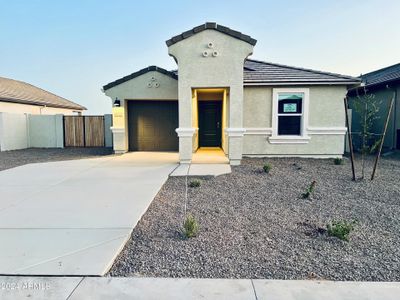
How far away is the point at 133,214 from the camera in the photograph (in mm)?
4953

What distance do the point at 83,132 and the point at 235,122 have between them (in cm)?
1243

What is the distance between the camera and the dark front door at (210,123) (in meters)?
14.8

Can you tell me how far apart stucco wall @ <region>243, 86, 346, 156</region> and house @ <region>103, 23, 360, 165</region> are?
0.14 ft

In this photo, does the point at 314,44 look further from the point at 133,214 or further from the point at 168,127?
the point at 133,214

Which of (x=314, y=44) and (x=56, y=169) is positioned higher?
(x=314, y=44)

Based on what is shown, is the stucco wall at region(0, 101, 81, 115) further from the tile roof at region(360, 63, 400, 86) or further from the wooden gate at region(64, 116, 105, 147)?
the tile roof at region(360, 63, 400, 86)

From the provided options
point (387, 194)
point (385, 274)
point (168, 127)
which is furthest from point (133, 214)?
point (168, 127)

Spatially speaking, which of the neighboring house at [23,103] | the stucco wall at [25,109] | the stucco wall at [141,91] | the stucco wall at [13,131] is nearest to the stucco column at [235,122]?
the stucco wall at [141,91]

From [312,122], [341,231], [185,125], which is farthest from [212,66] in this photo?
[341,231]

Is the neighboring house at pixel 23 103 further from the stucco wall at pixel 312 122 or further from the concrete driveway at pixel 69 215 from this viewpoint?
the stucco wall at pixel 312 122

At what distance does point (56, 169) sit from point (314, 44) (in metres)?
18.7

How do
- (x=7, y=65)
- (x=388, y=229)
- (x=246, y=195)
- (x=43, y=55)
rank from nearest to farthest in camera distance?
(x=388, y=229), (x=246, y=195), (x=43, y=55), (x=7, y=65)

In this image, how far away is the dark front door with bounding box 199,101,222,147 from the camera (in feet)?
48.5

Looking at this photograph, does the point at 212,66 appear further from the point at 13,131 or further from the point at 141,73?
the point at 13,131
